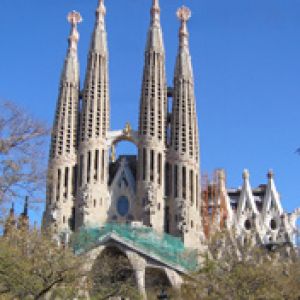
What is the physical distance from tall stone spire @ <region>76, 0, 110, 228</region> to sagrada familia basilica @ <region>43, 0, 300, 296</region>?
3.4 inches

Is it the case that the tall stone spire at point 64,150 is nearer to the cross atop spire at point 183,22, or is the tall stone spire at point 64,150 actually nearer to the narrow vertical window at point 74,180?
the narrow vertical window at point 74,180

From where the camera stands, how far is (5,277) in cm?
2439

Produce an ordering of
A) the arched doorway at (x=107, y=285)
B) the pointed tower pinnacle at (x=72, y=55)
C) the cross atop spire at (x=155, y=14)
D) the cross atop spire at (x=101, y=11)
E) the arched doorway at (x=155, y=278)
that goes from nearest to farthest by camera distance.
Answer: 1. the arched doorway at (x=107, y=285)
2. the arched doorway at (x=155, y=278)
3. the pointed tower pinnacle at (x=72, y=55)
4. the cross atop spire at (x=155, y=14)
5. the cross atop spire at (x=101, y=11)

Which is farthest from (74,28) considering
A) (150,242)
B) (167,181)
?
(150,242)

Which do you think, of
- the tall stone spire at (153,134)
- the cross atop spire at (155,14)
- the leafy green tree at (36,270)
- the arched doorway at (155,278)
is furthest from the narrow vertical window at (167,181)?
the leafy green tree at (36,270)

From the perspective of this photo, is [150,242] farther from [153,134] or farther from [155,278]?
[153,134]

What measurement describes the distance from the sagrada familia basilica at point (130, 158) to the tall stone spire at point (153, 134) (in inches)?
3.5

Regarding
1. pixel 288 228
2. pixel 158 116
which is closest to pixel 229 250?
pixel 158 116

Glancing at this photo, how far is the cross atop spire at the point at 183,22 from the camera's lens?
69.2 metres

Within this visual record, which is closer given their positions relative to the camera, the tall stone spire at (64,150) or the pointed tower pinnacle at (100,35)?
the tall stone spire at (64,150)

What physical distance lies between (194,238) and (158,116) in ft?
38.0

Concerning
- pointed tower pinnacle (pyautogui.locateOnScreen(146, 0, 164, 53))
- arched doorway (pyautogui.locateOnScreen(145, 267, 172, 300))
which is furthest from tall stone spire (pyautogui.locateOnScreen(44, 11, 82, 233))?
arched doorway (pyautogui.locateOnScreen(145, 267, 172, 300))

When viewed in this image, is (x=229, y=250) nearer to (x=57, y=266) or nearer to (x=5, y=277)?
(x=57, y=266)

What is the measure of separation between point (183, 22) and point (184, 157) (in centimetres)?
1533
